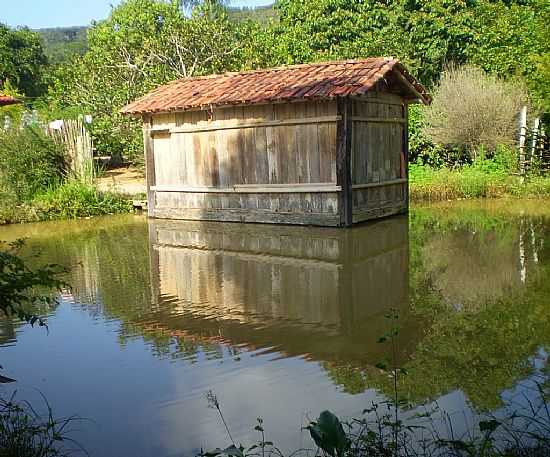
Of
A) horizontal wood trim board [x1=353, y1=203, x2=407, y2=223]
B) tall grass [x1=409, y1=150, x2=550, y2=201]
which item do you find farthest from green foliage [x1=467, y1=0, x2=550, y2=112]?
horizontal wood trim board [x1=353, y1=203, x2=407, y2=223]

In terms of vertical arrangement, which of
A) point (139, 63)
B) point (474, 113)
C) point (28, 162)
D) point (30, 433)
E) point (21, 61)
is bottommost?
point (30, 433)

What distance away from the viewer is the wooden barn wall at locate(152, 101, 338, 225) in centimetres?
1369

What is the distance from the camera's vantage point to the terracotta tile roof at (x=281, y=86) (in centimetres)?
1316

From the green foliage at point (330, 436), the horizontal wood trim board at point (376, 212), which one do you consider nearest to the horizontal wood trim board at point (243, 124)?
the horizontal wood trim board at point (376, 212)

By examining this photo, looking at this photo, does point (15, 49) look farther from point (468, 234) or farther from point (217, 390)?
point (217, 390)

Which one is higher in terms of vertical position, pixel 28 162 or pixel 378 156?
pixel 28 162

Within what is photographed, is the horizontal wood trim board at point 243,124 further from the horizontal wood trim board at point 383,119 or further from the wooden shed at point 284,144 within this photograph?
the horizontal wood trim board at point 383,119

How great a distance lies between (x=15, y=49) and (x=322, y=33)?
25.9m

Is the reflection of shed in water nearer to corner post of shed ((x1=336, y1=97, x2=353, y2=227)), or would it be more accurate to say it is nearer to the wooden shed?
corner post of shed ((x1=336, y1=97, x2=353, y2=227))

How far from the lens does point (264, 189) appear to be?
47.4 ft

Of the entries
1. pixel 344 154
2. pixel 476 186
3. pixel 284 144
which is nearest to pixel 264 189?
pixel 284 144

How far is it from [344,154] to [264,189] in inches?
81.1

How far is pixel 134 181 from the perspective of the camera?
23375 mm

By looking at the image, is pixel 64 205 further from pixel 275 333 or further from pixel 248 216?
pixel 275 333
